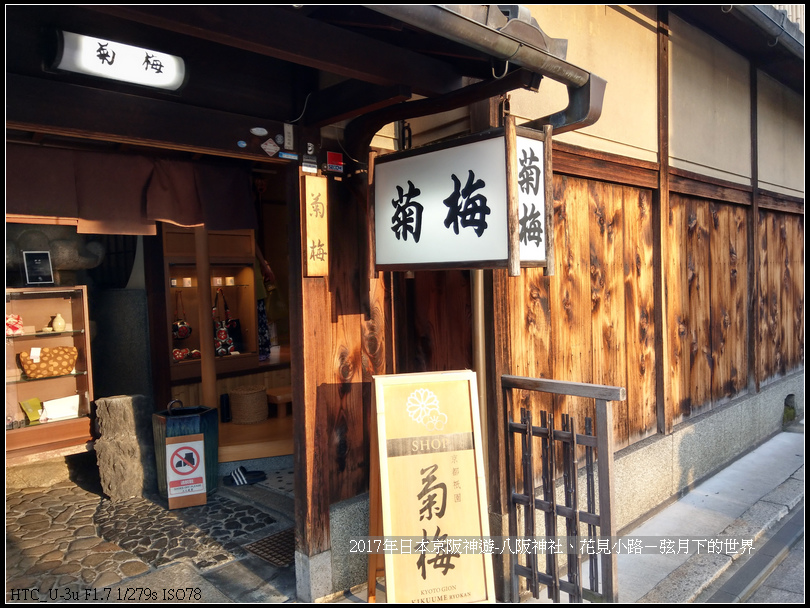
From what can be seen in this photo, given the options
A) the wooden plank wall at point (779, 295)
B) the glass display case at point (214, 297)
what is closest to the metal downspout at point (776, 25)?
the wooden plank wall at point (779, 295)

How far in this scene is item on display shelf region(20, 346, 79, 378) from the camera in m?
8.31

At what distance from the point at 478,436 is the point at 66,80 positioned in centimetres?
389

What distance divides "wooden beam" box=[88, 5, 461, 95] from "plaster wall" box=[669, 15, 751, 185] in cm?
503

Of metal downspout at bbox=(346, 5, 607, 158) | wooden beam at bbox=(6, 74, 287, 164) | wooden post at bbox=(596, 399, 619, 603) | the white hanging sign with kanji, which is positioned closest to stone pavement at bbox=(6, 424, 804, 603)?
wooden post at bbox=(596, 399, 619, 603)

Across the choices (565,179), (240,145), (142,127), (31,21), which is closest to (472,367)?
(565,179)

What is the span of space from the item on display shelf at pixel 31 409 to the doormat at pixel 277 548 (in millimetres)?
4152

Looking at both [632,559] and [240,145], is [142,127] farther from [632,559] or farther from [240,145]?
[632,559]

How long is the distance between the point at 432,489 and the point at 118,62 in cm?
376

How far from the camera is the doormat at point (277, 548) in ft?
19.3

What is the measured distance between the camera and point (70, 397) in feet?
28.1

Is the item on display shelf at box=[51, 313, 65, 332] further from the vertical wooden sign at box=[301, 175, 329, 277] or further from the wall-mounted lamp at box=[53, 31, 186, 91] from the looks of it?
the wall-mounted lamp at box=[53, 31, 186, 91]

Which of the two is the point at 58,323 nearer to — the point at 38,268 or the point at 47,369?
the point at 47,369

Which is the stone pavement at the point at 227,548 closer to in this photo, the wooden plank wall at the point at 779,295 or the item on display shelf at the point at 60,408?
the item on display shelf at the point at 60,408

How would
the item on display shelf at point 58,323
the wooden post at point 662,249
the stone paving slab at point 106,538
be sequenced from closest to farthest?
the stone paving slab at point 106,538, the wooden post at point 662,249, the item on display shelf at point 58,323
